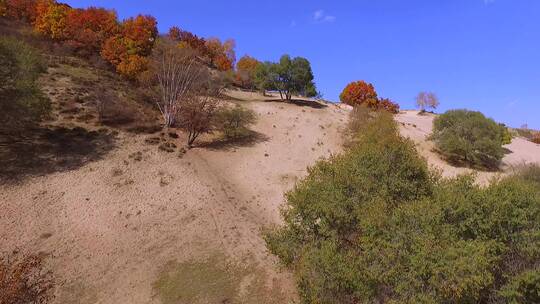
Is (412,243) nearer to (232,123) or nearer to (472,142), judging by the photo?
(232,123)

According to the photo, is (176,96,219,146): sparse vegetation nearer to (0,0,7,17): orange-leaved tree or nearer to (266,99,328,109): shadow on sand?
(266,99,328,109): shadow on sand

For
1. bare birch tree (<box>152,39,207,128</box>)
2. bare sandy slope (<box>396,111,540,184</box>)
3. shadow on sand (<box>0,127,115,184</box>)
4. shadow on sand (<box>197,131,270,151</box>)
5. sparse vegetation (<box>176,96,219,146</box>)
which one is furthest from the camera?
bare birch tree (<box>152,39,207,128</box>)

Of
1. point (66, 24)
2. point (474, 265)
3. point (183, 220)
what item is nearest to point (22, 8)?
point (66, 24)

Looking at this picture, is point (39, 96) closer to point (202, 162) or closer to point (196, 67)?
point (202, 162)

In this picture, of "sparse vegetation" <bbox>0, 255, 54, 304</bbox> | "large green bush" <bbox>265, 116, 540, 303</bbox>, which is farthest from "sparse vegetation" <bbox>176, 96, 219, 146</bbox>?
"large green bush" <bbox>265, 116, 540, 303</bbox>

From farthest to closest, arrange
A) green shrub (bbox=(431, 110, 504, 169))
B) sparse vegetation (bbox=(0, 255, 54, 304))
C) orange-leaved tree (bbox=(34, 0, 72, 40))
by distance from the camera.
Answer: orange-leaved tree (bbox=(34, 0, 72, 40)) → green shrub (bbox=(431, 110, 504, 169)) → sparse vegetation (bbox=(0, 255, 54, 304))

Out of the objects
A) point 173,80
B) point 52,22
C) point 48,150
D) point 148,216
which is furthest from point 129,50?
point 148,216
